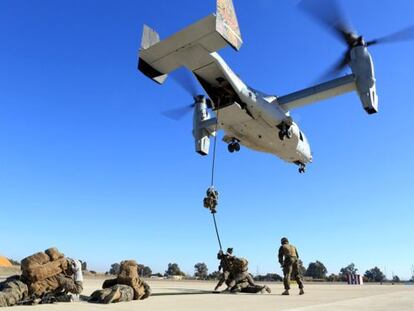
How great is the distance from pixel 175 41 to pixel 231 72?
4439 millimetres

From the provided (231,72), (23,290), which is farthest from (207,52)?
(23,290)

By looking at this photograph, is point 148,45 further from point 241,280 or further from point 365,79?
point 365,79

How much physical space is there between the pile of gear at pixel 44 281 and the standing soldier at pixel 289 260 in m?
8.33

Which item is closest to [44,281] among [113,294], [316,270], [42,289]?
[42,289]

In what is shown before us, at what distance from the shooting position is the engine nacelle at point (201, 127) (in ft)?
86.7

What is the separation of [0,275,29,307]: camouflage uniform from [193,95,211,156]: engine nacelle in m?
16.9

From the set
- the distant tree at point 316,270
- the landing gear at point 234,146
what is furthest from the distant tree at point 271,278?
the landing gear at point 234,146

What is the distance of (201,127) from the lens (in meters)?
26.9

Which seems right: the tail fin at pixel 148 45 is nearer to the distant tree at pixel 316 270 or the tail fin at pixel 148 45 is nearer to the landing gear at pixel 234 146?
the landing gear at pixel 234 146

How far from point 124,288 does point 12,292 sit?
2.88m

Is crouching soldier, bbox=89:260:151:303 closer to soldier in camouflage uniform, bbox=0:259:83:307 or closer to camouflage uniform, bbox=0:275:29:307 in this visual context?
soldier in camouflage uniform, bbox=0:259:83:307

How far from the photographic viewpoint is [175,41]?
1728 cm

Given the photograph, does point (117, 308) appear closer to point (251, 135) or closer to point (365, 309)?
point (365, 309)

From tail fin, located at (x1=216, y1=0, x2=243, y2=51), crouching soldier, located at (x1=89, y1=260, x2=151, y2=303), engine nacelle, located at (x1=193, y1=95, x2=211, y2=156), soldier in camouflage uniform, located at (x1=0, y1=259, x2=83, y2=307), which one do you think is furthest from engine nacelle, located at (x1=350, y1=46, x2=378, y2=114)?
soldier in camouflage uniform, located at (x1=0, y1=259, x2=83, y2=307)
